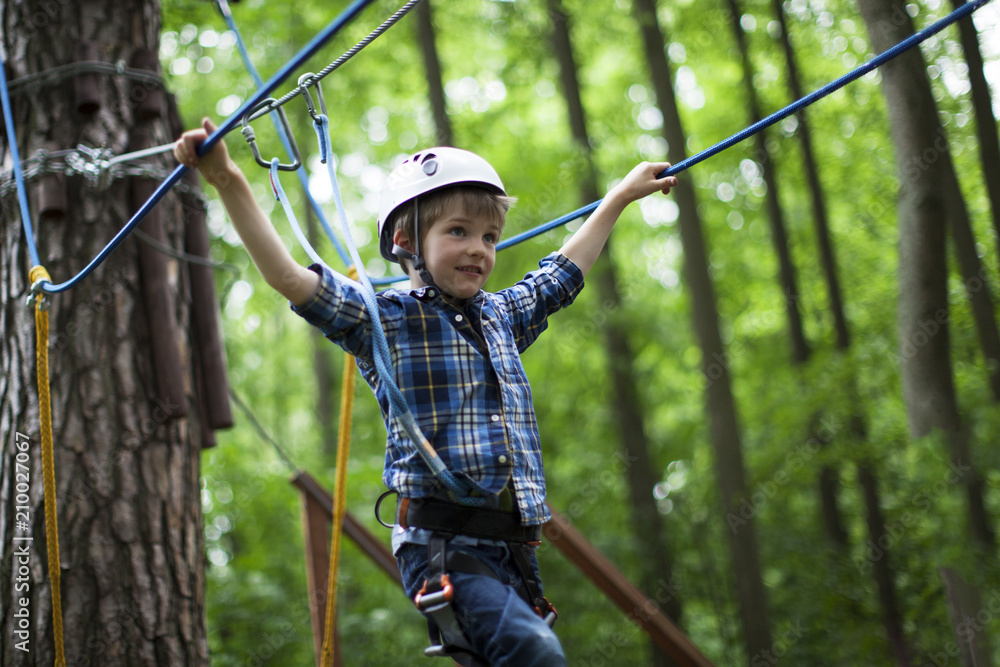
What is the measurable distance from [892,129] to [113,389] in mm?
3951

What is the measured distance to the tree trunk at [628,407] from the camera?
7.95m

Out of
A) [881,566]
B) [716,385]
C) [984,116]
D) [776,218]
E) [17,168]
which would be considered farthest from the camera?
[776,218]

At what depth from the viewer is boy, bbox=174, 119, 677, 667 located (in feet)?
5.65

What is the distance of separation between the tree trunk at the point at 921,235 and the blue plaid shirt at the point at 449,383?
2.97 m

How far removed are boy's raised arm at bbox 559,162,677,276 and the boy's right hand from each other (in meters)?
Result: 0.98

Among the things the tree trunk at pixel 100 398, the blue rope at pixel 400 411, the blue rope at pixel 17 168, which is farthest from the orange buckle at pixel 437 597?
the blue rope at pixel 17 168

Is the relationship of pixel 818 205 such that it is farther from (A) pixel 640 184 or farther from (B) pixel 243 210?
(B) pixel 243 210

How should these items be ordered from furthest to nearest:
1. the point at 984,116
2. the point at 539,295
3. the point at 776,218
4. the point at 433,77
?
1. the point at 776,218
2. the point at 433,77
3. the point at 984,116
4. the point at 539,295

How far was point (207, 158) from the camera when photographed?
163cm

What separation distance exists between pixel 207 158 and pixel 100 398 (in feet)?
4.88

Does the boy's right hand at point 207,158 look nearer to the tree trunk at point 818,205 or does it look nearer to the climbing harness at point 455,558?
the climbing harness at point 455,558

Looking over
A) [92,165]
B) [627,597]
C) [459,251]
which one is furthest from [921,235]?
[92,165]

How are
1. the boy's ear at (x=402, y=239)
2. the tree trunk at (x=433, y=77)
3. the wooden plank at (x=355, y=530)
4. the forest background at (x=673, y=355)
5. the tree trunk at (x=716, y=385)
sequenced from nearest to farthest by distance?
the boy's ear at (x=402, y=239)
the wooden plank at (x=355, y=530)
the forest background at (x=673, y=355)
the tree trunk at (x=716, y=385)
the tree trunk at (x=433, y=77)

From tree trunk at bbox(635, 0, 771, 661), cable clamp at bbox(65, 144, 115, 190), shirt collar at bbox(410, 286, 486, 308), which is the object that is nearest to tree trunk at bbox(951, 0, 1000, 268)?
tree trunk at bbox(635, 0, 771, 661)
